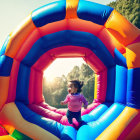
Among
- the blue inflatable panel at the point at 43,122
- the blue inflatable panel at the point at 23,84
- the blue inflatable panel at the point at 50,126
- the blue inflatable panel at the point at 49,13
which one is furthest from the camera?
the blue inflatable panel at the point at 23,84

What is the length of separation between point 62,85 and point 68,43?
15277mm

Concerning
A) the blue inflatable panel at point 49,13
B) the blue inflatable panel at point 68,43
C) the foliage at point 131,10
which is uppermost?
the foliage at point 131,10

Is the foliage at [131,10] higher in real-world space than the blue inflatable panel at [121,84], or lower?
higher

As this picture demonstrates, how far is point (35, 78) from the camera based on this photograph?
442 cm

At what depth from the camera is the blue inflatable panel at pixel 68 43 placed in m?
3.53

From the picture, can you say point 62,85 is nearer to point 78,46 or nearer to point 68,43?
point 78,46

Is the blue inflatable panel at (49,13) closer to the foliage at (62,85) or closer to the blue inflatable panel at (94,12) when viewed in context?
the blue inflatable panel at (94,12)

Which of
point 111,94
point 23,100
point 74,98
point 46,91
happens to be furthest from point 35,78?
point 46,91

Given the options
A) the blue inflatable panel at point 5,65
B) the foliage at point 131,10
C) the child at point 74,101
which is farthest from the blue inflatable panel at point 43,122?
the foliage at point 131,10

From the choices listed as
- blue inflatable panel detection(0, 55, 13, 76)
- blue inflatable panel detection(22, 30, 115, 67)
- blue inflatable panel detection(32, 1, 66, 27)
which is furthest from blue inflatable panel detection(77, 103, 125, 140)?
blue inflatable panel detection(32, 1, 66, 27)

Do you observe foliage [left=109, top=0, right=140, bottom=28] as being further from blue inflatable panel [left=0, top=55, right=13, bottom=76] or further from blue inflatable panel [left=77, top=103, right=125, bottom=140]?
blue inflatable panel [left=0, top=55, right=13, bottom=76]

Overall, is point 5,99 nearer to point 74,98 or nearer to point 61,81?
point 74,98

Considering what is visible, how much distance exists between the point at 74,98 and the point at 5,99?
132cm

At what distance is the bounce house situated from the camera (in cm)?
233
